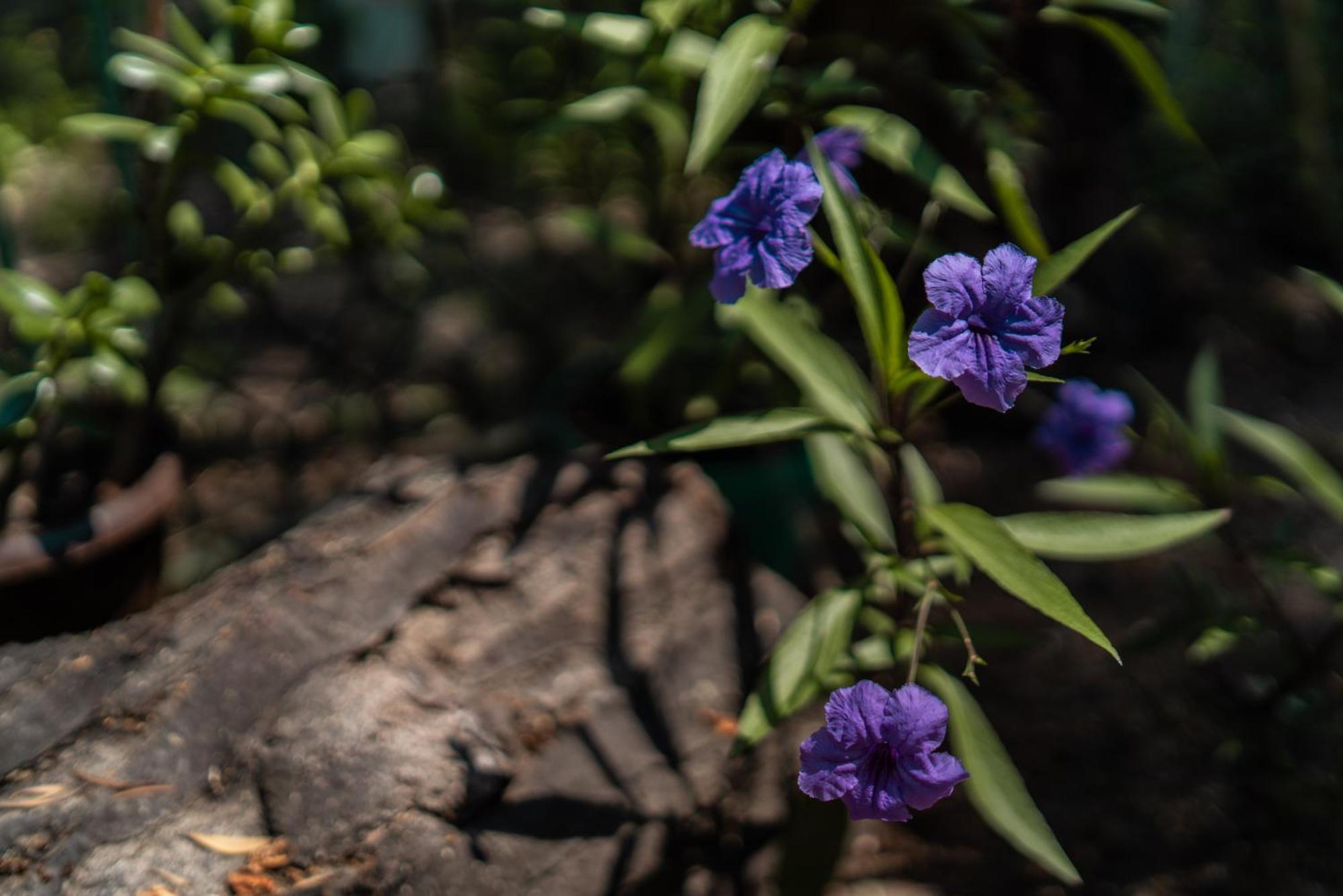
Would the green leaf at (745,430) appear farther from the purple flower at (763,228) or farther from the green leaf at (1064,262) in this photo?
the green leaf at (1064,262)

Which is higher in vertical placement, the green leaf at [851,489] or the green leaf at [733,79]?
the green leaf at [733,79]

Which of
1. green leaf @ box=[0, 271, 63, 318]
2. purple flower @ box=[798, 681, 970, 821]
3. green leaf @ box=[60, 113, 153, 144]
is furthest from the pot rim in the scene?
purple flower @ box=[798, 681, 970, 821]

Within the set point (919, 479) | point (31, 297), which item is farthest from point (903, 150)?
point (31, 297)

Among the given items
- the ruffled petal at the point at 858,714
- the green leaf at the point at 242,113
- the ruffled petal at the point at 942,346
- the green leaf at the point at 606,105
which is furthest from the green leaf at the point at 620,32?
the ruffled petal at the point at 858,714

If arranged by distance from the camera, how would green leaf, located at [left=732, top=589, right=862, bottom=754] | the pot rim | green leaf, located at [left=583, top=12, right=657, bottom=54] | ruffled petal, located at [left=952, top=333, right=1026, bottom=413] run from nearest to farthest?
ruffled petal, located at [left=952, top=333, right=1026, bottom=413]
green leaf, located at [left=732, top=589, right=862, bottom=754]
the pot rim
green leaf, located at [left=583, top=12, right=657, bottom=54]

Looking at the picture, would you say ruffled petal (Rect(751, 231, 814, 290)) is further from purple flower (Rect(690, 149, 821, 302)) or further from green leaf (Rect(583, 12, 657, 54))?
green leaf (Rect(583, 12, 657, 54))

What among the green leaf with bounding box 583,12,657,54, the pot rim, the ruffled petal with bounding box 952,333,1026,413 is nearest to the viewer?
the ruffled petal with bounding box 952,333,1026,413
